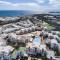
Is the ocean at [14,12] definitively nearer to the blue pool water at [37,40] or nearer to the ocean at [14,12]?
the ocean at [14,12]

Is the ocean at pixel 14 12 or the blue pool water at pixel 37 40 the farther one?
the ocean at pixel 14 12

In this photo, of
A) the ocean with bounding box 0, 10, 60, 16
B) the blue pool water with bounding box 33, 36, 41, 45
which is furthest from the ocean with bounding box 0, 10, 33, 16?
the blue pool water with bounding box 33, 36, 41, 45

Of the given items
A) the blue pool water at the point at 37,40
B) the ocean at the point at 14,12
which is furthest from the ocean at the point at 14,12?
the blue pool water at the point at 37,40

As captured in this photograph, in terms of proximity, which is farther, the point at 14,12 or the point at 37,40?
the point at 14,12

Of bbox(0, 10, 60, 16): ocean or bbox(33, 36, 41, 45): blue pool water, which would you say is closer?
bbox(33, 36, 41, 45): blue pool water

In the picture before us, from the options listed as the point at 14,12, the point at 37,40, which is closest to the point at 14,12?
the point at 14,12

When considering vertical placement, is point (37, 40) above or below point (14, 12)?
below

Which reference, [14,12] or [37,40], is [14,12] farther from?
[37,40]

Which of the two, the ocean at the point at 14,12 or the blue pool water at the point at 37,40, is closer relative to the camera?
the blue pool water at the point at 37,40

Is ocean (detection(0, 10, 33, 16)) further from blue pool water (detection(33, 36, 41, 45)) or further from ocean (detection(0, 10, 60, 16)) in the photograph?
blue pool water (detection(33, 36, 41, 45))

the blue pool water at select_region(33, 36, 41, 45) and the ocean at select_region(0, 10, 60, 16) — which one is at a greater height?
the ocean at select_region(0, 10, 60, 16)

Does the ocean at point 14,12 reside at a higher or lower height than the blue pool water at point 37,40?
higher

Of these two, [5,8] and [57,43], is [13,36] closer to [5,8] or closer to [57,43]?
[5,8]
